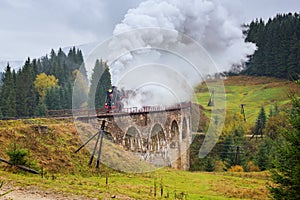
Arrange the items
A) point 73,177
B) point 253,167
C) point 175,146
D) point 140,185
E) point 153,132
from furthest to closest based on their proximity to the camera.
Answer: point 253,167 → point 175,146 → point 153,132 → point 140,185 → point 73,177

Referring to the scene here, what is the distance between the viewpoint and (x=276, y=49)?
365 ft

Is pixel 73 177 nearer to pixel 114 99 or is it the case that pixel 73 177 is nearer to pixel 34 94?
pixel 114 99

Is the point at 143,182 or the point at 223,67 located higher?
the point at 223,67

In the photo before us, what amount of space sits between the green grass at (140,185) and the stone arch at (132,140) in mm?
4671

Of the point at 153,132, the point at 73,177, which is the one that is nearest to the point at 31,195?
the point at 73,177

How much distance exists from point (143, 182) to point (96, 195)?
809 centimetres

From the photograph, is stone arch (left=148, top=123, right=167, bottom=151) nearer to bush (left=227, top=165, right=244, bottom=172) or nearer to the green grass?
the green grass

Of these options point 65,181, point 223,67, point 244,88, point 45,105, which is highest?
point 223,67

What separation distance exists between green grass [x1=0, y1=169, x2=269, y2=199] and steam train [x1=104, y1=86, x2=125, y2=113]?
778cm

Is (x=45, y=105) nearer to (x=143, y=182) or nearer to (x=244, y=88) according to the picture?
(x=143, y=182)

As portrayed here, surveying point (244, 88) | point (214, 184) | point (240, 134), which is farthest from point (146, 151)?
point (244, 88)

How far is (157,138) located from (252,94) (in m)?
65.4

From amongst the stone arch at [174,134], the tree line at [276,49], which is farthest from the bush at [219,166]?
the tree line at [276,49]

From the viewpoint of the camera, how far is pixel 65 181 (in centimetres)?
1878
